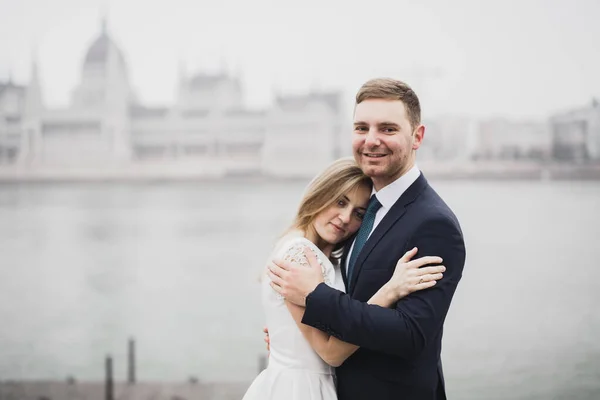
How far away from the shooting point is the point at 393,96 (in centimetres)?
128

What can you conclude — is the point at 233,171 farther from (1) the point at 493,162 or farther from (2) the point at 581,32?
(2) the point at 581,32

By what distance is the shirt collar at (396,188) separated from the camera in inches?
53.2

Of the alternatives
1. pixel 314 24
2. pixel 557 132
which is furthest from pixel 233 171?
pixel 557 132

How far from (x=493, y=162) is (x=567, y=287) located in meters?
1.42

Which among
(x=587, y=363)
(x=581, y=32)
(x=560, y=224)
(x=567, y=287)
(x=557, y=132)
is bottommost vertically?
(x=587, y=363)

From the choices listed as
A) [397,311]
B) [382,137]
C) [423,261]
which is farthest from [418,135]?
[397,311]

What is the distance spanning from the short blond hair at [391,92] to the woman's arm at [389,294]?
1.17 feet

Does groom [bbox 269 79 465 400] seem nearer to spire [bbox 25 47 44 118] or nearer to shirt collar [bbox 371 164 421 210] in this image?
shirt collar [bbox 371 164 421 210]

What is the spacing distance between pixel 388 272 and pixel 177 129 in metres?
4.71

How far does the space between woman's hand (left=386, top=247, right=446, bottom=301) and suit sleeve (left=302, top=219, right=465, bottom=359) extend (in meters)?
0.02

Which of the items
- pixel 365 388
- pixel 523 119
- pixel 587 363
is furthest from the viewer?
pixel 523 119

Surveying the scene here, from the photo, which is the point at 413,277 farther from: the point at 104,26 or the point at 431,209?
the point at 104,26

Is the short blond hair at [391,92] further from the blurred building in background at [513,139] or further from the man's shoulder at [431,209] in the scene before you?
the blurred building in background at [513,139]

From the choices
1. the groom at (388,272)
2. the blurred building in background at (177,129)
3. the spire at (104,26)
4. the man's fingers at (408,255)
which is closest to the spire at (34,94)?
the blurred building in background at (177,129)
